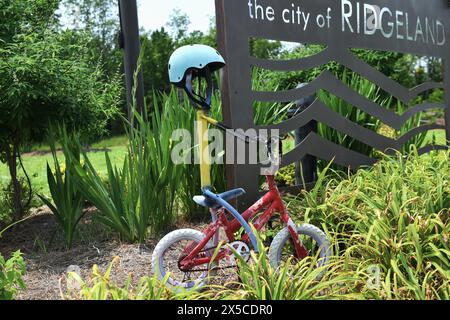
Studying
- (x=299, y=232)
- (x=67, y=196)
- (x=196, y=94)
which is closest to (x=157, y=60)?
(x=67, y=196)

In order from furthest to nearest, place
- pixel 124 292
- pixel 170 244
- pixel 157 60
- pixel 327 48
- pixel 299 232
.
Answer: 1. pixel 157 60
2. pixel 327 48
3. pixel 299 232
4. pixel 170 244
5. pixel 124 292

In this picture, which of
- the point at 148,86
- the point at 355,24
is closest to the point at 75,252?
the point at 355,24

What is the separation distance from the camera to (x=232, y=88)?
3.70 meters

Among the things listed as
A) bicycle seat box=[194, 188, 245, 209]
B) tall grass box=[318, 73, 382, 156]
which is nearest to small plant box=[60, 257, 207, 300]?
bicycle seat box=[194, 188, 245, 209]

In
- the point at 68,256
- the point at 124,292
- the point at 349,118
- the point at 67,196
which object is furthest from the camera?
the point at 349,118

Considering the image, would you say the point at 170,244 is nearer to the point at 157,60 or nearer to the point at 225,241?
the point at 225,241

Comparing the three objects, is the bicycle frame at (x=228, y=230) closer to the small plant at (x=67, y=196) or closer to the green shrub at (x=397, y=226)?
the green shrub at (x=397, y=226)

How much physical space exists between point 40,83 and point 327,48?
242cm

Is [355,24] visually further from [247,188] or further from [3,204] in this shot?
[3,204]

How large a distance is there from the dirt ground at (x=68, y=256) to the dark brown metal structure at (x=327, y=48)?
2.82 ft

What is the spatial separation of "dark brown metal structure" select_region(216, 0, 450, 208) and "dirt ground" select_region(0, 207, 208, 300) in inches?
33.8

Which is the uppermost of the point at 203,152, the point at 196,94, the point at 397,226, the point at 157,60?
the point at 157,60

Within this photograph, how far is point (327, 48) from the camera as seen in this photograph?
4707mm
